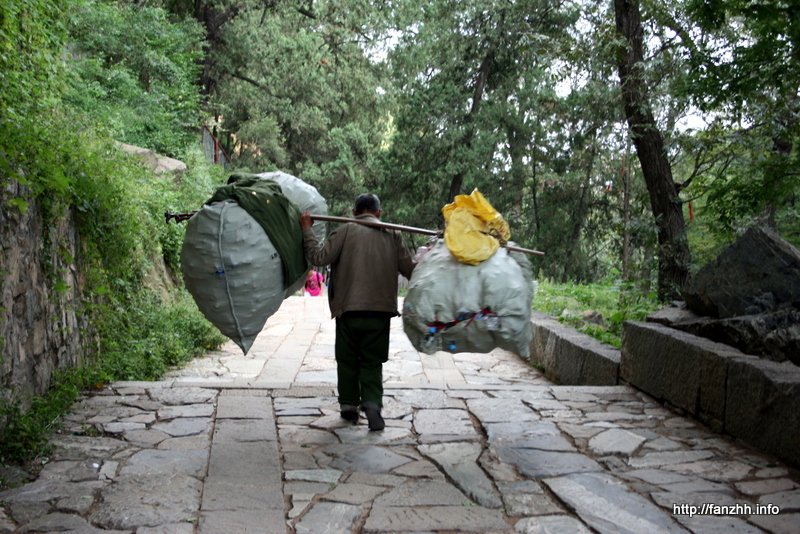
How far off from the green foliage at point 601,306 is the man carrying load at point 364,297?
2809 mm

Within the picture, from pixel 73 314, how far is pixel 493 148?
19824 millimetres

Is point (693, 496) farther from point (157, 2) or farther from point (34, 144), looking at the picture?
point (157, 2)

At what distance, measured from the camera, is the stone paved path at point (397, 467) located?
3307 millimetres

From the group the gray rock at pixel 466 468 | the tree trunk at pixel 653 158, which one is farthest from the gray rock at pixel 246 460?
the tree trunk at pixel 653 158

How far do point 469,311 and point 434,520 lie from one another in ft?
4.01

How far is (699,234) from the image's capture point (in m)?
18.9

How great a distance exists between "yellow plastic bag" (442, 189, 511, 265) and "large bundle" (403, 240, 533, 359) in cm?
9

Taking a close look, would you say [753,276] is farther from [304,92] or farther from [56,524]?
[304,92]

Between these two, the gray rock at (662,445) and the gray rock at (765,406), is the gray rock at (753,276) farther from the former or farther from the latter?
the gray rock at (662,445)

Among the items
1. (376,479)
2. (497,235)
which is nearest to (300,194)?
(497,235)

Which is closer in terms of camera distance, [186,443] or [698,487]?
[698,487]

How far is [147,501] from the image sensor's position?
344 cm

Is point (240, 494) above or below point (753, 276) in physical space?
below

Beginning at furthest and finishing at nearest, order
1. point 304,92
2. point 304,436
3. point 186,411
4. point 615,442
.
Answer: point 304,92 → point 186,411 → point 304,436 → point 615,442
